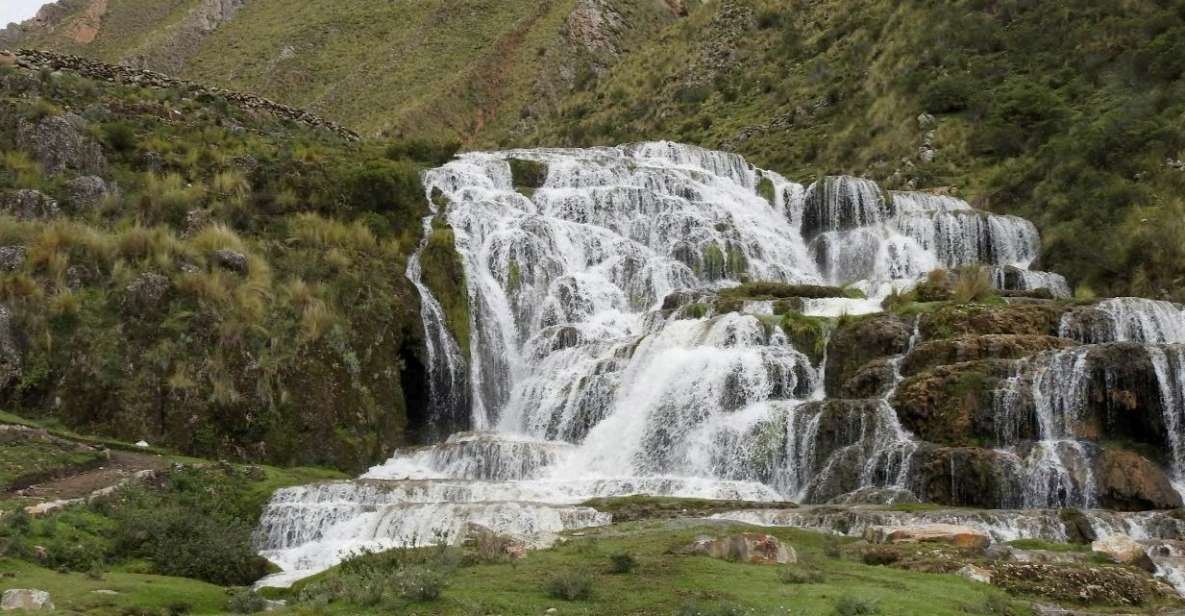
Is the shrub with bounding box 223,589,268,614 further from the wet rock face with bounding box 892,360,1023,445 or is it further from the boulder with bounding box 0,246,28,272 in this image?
the boulder with bounding box 0,246,28,272

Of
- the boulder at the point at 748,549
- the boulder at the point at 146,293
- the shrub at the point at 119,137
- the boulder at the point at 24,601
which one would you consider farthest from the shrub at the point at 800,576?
the shrub at the point at 119,137

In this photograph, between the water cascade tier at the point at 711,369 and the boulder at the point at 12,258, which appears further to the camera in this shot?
the boulder at the point at 12,258

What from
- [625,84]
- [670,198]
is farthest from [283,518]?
[625,84]

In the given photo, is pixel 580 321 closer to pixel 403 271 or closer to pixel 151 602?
pixel 403 271

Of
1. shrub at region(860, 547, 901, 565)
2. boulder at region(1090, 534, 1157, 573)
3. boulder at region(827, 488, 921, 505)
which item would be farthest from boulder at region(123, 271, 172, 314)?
boulder at region(1090, 534, 1157, 573)

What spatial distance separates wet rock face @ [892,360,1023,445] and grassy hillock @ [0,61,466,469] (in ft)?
43.2

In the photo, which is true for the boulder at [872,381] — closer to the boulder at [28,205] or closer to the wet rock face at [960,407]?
the wet rock face at [960,407]

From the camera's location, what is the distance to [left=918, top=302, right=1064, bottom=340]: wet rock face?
2394 cm

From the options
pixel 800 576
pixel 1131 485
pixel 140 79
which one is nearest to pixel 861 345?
pixel 1131 485

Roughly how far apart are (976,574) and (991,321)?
12.7 metres

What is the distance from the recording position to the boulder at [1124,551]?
13233mm

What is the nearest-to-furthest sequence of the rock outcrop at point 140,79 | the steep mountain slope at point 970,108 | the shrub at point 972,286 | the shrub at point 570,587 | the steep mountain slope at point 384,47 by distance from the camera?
1. the shrub at point 570,587
2. the shrub at point 972,286
3. the steep mountain slope at point 970,108
4. the rock outcrop at point 140,79
5. the steep mountain slope at point 384,47

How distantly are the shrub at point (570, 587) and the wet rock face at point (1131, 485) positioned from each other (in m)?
11.4

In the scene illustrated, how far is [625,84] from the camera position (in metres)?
68.6
